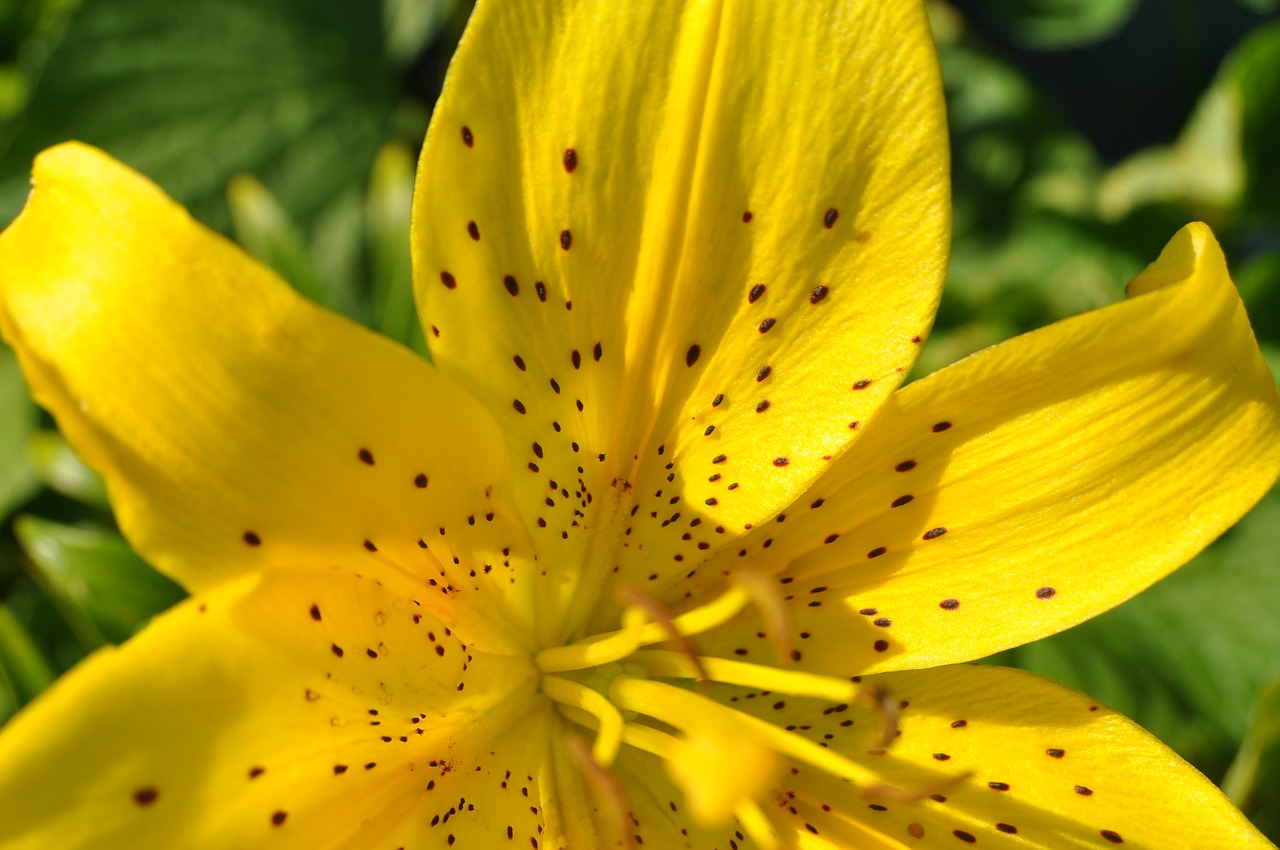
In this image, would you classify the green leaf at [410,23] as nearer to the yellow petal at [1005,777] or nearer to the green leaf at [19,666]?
the green leaf at [19,666]

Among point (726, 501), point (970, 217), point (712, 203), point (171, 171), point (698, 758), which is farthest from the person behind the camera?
point (970, 217)

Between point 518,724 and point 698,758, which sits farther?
point 518,724

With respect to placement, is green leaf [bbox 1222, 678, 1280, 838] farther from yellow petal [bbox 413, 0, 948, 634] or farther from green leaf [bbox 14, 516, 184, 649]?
green leaf [bbox 14, 516, 184, 649]

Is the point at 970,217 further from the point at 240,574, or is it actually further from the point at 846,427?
the point at 240,574

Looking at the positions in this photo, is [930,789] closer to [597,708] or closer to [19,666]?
[597,708]

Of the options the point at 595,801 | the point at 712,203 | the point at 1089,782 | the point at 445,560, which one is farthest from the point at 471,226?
the point at 1089,782

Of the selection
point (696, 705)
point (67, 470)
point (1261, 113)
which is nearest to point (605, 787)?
point (696, 705)

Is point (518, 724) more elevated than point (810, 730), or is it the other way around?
point (518, 724)
